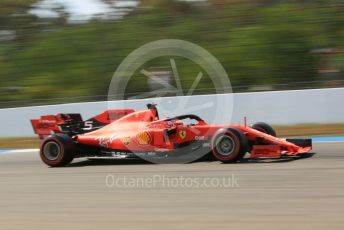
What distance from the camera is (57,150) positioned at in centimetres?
995

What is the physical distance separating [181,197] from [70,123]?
446 centimetres

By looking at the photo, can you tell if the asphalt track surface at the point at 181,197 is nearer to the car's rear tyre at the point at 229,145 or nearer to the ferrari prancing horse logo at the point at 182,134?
the car's rear tyre at the point at 229,145

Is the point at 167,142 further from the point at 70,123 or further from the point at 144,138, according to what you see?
the point at 70,123

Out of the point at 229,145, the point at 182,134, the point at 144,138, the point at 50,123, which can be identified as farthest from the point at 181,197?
the point at 50,123

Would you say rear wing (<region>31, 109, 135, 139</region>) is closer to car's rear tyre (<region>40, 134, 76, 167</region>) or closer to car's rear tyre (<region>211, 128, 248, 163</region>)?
car's rear tyre (<region>40, 134, 76, 167</region>)

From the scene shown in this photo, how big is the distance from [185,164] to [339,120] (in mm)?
6115

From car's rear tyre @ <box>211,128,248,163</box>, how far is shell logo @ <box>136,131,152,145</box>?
113 centimetres

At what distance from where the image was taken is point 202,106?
1512cm

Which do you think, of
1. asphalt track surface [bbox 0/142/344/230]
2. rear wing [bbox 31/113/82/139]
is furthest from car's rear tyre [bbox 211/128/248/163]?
rear wing [bbox 31/113/82/139]

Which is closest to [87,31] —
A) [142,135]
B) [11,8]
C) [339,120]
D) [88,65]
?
[88,65]

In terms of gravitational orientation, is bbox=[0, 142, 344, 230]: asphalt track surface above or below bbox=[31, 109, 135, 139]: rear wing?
below

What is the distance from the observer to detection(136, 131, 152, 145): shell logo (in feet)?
30.7

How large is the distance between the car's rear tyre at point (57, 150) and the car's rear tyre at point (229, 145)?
2614mm

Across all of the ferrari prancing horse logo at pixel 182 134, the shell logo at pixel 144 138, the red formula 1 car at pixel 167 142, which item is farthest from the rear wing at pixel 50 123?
the ferrari prancing horse logo at pixel 182 134
